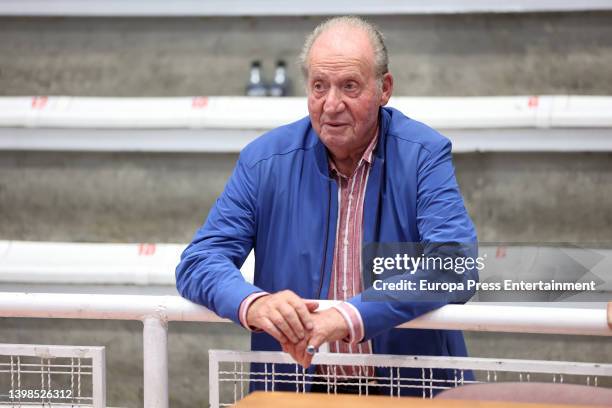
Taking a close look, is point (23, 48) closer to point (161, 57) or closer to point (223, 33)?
point (161, 57)

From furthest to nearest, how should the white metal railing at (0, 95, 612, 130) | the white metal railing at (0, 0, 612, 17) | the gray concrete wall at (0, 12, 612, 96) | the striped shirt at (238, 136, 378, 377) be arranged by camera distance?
the gray concrete wall at (0, 12, 612, 96) < the white metal railing at (0, 0, 612, 17) < the white metal railing at (0, 95, 612, 130) < the striped shirt at (238, 136, 378, 377)

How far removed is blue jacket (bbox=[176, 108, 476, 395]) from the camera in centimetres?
154

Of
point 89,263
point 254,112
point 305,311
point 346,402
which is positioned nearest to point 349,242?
point 305,311

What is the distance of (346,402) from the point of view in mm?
1087

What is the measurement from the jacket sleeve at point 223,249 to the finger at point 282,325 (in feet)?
0.28

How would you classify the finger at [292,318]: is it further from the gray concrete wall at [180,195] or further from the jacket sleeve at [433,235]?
the gray concrete wall at [180,195]

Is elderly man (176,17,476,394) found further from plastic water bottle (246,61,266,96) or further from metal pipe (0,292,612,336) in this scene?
plastic water bottle (246,61,266,96)

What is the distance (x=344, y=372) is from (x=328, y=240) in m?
0.25

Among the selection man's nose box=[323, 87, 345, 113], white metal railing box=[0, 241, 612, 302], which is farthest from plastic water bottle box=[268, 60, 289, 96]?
man's nose box=[323, 87, 345, 113]

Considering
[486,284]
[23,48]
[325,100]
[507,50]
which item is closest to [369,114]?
[325,100]

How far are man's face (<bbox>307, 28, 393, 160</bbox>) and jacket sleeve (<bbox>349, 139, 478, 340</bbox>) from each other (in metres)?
0.14

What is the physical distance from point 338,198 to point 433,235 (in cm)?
20

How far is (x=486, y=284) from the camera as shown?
1.60 metres

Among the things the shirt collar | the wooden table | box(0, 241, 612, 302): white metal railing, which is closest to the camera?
the wooden table
